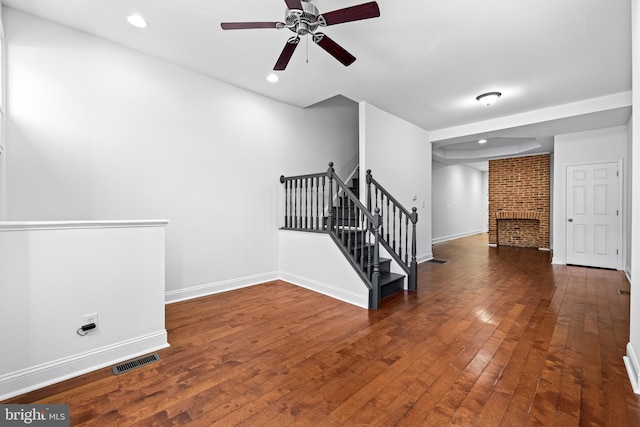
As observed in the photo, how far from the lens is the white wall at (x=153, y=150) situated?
2.67 metres

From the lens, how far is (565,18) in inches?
105

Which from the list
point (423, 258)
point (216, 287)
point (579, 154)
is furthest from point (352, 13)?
point (579, 154)

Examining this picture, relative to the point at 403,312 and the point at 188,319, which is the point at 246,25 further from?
the point at 403,312

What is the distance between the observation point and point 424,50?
3.21 m

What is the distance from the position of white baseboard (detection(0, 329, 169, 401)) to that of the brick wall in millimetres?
9232

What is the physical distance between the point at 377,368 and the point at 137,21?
3.82 metres

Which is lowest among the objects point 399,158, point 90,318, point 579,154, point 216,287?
point 216,287

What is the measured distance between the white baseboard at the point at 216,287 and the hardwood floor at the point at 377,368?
162 mm

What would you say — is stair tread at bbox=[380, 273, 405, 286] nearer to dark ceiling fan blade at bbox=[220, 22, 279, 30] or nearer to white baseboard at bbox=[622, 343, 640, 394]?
white baseboard at bbox=[622, 343, 640, 394]

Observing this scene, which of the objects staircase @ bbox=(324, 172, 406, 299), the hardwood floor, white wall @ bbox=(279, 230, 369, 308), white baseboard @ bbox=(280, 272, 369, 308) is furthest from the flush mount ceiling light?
white baseboard @ bbox=(280, 272, 369, 308)

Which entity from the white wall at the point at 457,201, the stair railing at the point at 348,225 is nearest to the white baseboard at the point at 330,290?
the stair railing at the point at 348,225

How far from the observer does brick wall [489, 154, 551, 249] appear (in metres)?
7.90

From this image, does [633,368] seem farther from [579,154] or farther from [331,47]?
[579,154]

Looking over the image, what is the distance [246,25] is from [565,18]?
294 centimetres
